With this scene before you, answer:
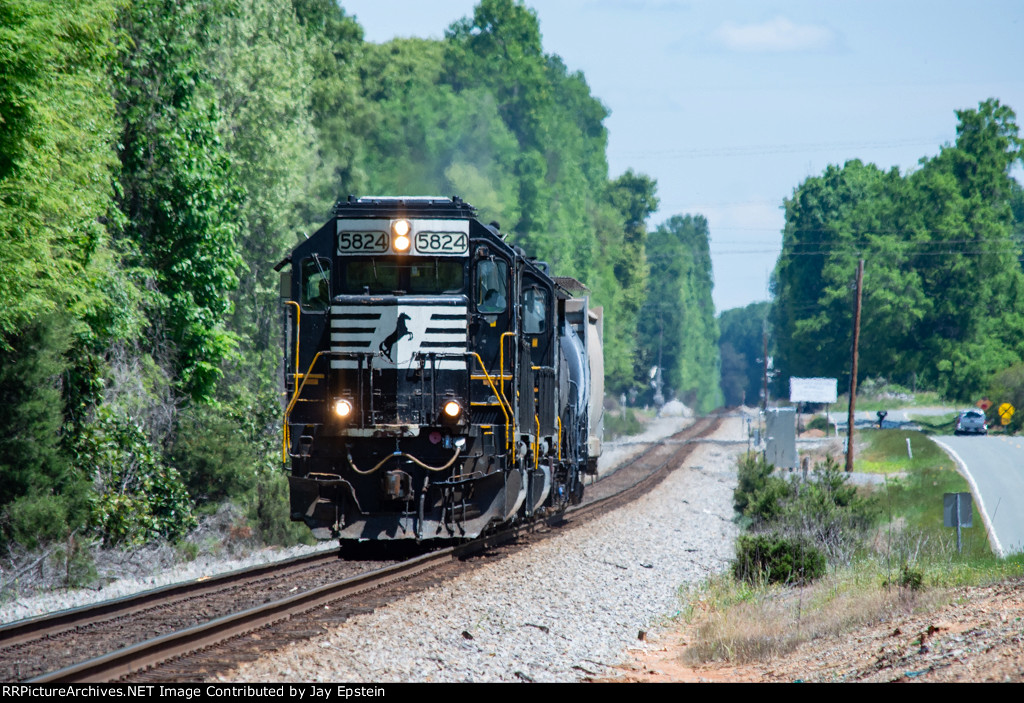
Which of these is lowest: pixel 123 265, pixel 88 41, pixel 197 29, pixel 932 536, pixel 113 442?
pixel 932 536

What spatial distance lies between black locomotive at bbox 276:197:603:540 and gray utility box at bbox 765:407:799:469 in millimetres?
18105

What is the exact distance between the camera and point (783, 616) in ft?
43.1

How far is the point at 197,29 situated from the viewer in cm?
2700

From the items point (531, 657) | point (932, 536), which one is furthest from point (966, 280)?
point (531, 657)

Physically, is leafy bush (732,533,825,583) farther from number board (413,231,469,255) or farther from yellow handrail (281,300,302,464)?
yellow handrail (281,300,302,464)

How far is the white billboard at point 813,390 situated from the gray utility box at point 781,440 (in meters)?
30.7

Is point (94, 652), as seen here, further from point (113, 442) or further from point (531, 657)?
point (113, 442)

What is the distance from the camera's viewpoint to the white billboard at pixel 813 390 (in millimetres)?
61344

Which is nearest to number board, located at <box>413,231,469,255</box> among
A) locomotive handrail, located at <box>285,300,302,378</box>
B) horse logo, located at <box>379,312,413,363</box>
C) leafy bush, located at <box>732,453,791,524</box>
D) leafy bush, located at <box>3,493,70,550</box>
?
horse logo, located at <box>379,312,413,363</box>

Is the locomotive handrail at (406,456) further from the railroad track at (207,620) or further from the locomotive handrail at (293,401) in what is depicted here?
the railroad track at (207,620)

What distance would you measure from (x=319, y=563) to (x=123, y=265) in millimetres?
10666

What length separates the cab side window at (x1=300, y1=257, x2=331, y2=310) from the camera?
14258mm

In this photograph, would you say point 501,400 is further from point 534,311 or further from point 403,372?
point 534,311

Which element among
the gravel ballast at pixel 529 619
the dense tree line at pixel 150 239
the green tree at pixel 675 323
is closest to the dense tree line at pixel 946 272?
the green tree at pixel 675 323
